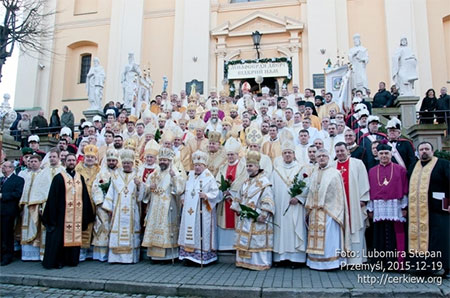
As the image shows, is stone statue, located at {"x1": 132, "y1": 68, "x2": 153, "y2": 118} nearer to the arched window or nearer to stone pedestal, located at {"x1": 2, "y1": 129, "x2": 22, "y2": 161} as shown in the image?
stone pedestal, located at {"x1": 2, "y1": 129, "x2": 22, "y2": 161}

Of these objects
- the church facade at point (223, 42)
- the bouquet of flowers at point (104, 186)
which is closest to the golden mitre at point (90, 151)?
the bouquet of flowers at point (104, 186)

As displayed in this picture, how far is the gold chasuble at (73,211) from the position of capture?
707 centimetres

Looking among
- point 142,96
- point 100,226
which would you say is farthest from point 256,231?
point 142,96

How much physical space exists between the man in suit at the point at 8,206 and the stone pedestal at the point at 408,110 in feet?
31.3

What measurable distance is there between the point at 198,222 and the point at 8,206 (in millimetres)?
3602

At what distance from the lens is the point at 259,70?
62.3 ft

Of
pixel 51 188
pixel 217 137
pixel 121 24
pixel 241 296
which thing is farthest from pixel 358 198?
pixel 121 24

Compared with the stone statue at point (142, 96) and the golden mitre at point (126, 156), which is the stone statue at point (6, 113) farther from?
the golden mitre at point (126, 156)

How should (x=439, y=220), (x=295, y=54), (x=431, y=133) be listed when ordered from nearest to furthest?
(x=439, y=220) → (x=431, y=133) → (x=295, y=54)

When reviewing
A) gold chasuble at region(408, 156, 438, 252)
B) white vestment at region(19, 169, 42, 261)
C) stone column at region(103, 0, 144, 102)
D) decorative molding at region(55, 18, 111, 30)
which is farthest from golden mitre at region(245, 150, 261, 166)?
decorative molding at region(55, 18, 111, 30)

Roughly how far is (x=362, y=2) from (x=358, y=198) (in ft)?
49.0

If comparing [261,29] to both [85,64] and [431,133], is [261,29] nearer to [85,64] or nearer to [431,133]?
[85,64]

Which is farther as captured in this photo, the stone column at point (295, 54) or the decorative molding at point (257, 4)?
the decorative molding at point (257, 4)

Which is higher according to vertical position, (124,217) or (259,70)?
(259,70)
